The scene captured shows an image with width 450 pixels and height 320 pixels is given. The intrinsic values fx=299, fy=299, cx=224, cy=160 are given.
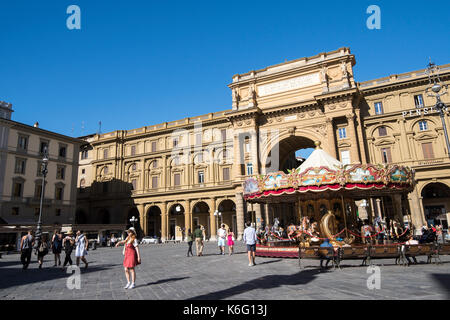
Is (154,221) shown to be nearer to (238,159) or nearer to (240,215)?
(240,215)

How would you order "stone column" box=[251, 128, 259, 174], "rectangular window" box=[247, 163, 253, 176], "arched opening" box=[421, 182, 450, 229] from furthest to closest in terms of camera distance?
"rectangular window" box=[247, 163, 253, 176]
"stone column" box=[251, 128, 259, 174]
"arched opening" box=[421, 182, 450, 229]

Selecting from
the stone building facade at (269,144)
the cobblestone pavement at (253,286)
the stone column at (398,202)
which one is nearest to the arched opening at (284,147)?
the stone building facade at (269,144)

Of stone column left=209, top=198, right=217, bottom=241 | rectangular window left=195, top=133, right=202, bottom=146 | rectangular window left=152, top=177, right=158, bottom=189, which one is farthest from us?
rectangular window left=152, top=177, right=158, bottom=189

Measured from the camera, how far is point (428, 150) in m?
28.4

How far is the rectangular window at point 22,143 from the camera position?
3238 cm

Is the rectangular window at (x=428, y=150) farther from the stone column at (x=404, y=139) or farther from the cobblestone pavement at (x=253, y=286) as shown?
the cobblestone pavement at (x=253, y=286)

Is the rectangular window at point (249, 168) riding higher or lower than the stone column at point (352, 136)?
lower

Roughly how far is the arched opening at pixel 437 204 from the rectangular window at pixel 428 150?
3.37 meters

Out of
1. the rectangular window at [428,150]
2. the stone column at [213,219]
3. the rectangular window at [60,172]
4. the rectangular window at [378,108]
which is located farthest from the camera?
the stone column at [213,219]

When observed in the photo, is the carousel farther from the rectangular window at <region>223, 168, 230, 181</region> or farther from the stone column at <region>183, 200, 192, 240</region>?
the stone column at <region>183, 200, 192, 240</region>

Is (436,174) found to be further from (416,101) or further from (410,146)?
(416,101)

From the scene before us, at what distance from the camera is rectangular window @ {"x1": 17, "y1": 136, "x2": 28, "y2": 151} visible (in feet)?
106

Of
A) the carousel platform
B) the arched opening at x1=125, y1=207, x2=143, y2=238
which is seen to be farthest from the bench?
the arched opening at x1=125, y1=207, x2=143, y2=238

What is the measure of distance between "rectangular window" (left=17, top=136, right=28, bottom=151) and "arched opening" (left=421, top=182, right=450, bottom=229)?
42.6 m
